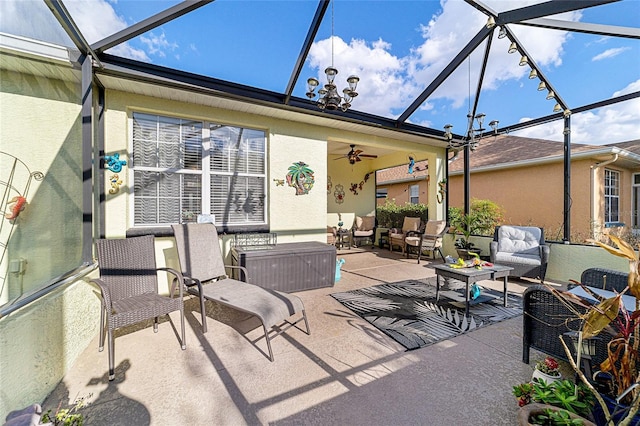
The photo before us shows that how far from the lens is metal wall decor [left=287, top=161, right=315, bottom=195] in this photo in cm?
512

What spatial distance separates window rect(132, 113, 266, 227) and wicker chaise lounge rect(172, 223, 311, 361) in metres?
0.88

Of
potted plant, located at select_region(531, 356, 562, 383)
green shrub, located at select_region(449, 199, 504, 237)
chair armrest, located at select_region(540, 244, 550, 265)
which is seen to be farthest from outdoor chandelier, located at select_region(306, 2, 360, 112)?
green shrub, located at select_region(449, 199, 504, 237)

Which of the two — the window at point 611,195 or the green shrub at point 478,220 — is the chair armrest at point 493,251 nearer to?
the green shrub at point 478,220

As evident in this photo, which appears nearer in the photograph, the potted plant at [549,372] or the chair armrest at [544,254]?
the potted plant at [549,372]

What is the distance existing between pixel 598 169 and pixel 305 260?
887 cm

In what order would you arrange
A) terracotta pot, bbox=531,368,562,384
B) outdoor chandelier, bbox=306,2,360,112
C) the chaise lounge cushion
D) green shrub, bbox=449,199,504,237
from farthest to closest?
green shrub, bbox=449,199,504,237 → the chaise lounge cushion → outdoor chandelier, bbox=306,2,360,112 → terracotta pot, bbox=531,368,562,384

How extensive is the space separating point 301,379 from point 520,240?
5194 mm

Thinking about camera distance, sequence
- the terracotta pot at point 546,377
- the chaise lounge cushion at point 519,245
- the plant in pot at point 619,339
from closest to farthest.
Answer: the plant in pot at point 619,339 < the terracotta pot at point 546,377 < the chaise lounge cushion at point 519,245

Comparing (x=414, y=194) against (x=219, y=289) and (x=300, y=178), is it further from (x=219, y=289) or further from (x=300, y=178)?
(x=219, y=289)

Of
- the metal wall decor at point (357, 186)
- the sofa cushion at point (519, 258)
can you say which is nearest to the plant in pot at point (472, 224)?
the sofa cushion at point (519, 258)

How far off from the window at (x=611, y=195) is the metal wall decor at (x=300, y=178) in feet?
29.8

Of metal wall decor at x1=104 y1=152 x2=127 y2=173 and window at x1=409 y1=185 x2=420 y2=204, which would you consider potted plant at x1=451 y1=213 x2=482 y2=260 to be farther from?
metal wall decor at x1=104 y1=152 x2=127 y2=173

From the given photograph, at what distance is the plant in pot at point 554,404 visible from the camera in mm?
1379

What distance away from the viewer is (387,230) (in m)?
8.98
